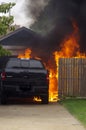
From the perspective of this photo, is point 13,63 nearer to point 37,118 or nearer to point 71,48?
point 71,48

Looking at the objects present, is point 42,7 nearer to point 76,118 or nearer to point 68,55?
point 68,55

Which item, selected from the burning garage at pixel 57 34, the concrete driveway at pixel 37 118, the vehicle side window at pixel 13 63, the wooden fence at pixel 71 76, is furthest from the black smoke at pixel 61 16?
the concrete driveway at pixel 37 118

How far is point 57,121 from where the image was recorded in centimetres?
1356

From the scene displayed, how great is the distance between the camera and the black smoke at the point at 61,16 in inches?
997

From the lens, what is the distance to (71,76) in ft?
66.5

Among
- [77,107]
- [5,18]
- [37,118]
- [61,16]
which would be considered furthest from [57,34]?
[37,118]

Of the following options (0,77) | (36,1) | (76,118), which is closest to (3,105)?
(0,77)

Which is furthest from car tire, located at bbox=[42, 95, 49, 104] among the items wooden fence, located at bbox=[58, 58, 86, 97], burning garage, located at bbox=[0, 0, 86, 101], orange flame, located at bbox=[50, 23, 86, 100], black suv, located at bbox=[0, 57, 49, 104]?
orange flame, located at bbox=[50, 23, 86, 100]

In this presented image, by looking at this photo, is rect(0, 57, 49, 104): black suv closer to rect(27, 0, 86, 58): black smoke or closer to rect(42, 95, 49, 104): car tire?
rect(42, 95, 49, 104): car tire

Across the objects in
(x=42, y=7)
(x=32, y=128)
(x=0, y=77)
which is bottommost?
(x=32, y=128)

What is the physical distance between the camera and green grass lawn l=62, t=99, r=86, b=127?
14191mm

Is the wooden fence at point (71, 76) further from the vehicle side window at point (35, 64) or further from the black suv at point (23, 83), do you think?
the black suv at point (23, 83)

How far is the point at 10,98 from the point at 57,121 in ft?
21.4

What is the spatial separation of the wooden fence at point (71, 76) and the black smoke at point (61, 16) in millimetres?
4628
